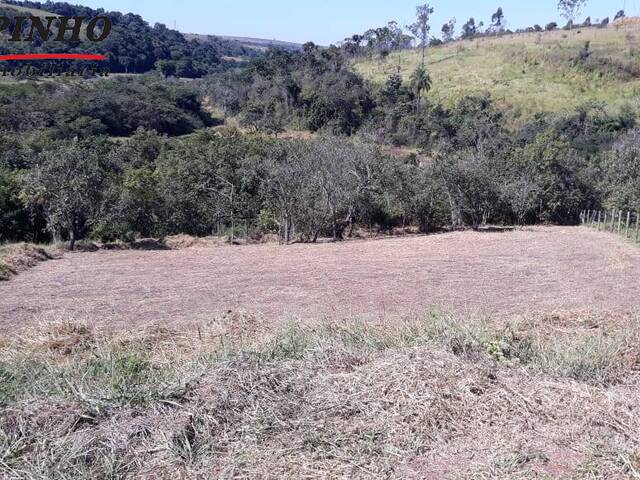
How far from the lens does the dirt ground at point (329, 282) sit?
386 inches

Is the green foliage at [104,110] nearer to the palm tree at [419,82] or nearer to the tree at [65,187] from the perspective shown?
the palm tree at [419,82]

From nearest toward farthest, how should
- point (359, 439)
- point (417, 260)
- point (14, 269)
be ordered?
1. point (359, 439)
2. point (14, 269)
3. point (417, 260)

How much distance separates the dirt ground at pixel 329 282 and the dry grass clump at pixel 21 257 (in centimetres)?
33

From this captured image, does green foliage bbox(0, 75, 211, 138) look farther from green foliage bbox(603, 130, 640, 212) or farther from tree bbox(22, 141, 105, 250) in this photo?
green foliage bbox(603, 130, 640, 212)

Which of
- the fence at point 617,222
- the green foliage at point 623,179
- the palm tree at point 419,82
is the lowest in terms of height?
the fence at point 617,222

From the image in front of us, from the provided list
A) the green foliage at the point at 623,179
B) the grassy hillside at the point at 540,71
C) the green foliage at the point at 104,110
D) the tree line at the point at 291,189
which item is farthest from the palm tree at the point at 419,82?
the green foliage at the point at 623,179

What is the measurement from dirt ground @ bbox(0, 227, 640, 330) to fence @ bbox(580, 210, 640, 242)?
894 millimetres

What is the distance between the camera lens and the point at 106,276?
13.6 metres

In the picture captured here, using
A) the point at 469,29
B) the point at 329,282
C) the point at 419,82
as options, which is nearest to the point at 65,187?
the point at 329,282

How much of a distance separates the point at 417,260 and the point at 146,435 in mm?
13672

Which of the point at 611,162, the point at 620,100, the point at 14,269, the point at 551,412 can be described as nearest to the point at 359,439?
the point at 551,412

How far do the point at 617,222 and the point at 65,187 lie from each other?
64.4 feet

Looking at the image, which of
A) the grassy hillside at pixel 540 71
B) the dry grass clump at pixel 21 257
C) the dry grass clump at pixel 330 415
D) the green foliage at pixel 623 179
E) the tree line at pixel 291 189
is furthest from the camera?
the grassy hillside at pixel 540 71

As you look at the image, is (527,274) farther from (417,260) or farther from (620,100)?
(620,100)
